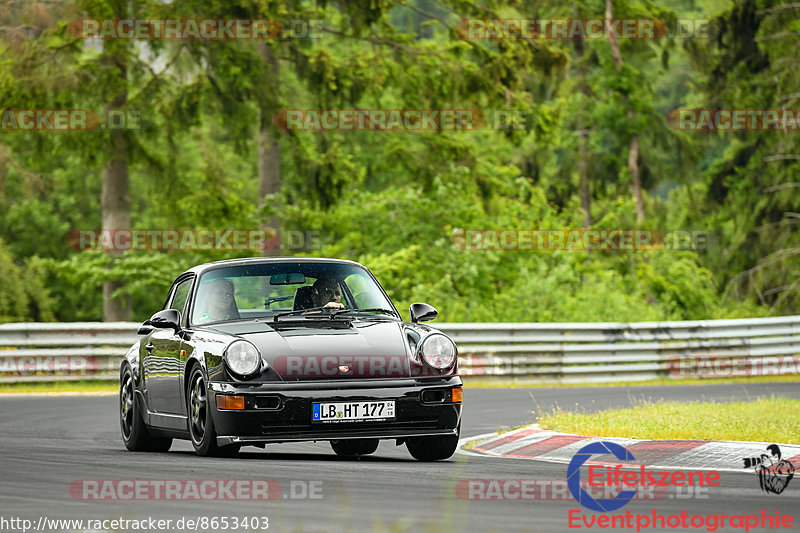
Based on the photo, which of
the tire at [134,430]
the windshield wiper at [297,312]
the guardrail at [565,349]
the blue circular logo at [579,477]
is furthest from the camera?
the guardrail at [565,349]

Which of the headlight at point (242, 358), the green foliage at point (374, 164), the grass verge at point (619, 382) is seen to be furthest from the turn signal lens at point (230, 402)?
the green foliage at point (374, 164)

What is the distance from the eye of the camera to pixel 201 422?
10.5m

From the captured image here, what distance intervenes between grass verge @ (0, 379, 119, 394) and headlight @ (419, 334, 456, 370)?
11881mm

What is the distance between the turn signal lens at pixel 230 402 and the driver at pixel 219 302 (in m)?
1.28

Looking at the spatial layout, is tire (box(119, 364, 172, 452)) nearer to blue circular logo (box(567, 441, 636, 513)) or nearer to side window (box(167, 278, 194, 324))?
side window (box(167, 278, 194, 324))

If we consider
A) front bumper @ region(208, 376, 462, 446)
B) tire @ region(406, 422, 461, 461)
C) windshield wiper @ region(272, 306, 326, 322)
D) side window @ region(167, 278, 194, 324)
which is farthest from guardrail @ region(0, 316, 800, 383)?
front bumper @ region(208, 376, 462, 446)

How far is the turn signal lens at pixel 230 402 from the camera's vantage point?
32.7 ft

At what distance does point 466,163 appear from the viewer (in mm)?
31656

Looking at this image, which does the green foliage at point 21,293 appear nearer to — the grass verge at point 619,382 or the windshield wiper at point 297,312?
the grass verge at point 619,382

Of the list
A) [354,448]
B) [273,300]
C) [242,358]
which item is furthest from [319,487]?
[273,300]

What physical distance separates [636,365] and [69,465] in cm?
1531

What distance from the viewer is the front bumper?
9953 millimetres

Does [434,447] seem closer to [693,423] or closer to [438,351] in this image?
[438,351]

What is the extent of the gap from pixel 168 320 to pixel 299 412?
6.52 ft
